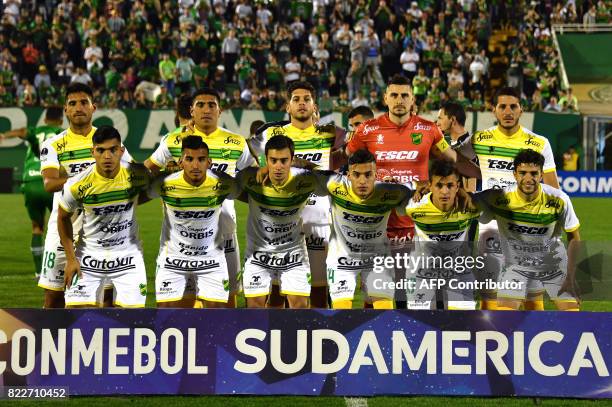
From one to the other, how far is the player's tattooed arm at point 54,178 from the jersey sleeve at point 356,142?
8.07 ft

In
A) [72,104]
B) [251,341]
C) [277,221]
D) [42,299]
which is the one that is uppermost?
[72,104]

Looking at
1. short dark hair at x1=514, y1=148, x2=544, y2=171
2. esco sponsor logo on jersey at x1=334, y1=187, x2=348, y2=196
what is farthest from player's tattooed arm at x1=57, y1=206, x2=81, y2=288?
short dark hair at x1=514, y1=148, x2=544, y2=171

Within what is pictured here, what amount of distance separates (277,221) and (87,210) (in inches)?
59.7

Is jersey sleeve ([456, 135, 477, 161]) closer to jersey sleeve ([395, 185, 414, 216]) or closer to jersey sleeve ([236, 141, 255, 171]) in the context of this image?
jersey sleeve ([395, 185, 414, 216])

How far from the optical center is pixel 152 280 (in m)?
13.8

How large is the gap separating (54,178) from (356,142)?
264cm

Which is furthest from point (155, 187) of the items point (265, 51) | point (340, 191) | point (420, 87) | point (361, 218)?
point (265, 51)

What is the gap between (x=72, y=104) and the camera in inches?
363

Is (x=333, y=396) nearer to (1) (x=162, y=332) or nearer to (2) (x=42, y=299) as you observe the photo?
(1) (x=162, y=332)

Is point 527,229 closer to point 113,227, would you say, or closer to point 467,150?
point 467,150

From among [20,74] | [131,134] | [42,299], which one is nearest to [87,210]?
[42,299]

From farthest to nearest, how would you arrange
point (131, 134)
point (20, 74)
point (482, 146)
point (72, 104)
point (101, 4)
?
point (101, 4) < point (20, 74) < point (131, 134) < point (482, 146) < point (72, 104)

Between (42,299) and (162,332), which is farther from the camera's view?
(42,299)

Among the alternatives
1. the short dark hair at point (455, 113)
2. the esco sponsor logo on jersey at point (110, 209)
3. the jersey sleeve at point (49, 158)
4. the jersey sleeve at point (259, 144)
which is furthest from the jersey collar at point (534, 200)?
the jersey sleeve at point (49, 158)
